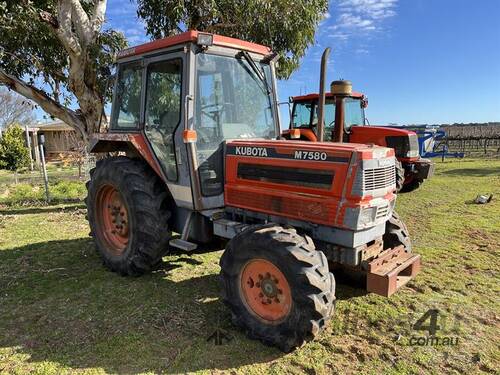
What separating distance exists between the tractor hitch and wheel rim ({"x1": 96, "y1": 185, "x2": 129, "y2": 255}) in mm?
2834

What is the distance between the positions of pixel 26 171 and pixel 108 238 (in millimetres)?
19185

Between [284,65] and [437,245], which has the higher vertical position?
[284,65]

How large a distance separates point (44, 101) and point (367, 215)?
814 cm

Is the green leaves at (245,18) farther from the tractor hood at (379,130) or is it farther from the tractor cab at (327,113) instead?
the tractor hood at (379,130)

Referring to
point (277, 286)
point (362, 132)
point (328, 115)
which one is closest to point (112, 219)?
point (277, 286)

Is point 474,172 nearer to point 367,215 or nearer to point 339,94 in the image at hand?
point 339,94

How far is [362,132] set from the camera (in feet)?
33.1

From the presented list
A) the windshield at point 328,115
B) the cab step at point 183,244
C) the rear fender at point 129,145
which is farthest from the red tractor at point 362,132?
the cab step at point 183,244

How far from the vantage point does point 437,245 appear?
19.4ft

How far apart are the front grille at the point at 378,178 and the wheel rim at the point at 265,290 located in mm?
1003

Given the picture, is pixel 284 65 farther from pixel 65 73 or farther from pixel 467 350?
pixel 467 350

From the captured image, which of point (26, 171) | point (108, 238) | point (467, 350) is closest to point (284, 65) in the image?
point (108, 238)
